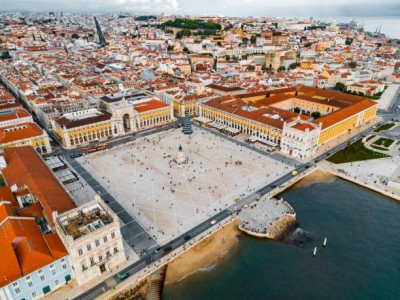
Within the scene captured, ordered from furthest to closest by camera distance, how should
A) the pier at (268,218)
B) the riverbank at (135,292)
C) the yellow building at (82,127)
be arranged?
the yellow building at (82,127) → the pier at (268,218) → the riverbank at (135,292)

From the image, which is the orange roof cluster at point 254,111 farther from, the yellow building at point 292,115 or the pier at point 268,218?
the pier at point 268,218

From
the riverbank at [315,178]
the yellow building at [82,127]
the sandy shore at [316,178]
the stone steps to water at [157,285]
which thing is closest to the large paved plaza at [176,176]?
the riverbank at [315,178]

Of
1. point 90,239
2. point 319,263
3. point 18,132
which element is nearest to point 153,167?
point 90,239

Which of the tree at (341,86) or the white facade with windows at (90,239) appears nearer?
the white facade with windows at (90,239)

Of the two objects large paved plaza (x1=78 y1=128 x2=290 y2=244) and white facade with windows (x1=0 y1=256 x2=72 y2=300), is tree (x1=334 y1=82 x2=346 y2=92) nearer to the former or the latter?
large paved plaza (x1=78 y1=128 x2=290 y2=244)

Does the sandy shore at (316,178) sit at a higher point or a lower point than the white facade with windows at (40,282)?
lower

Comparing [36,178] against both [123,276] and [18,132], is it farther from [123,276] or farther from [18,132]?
[18,132]
